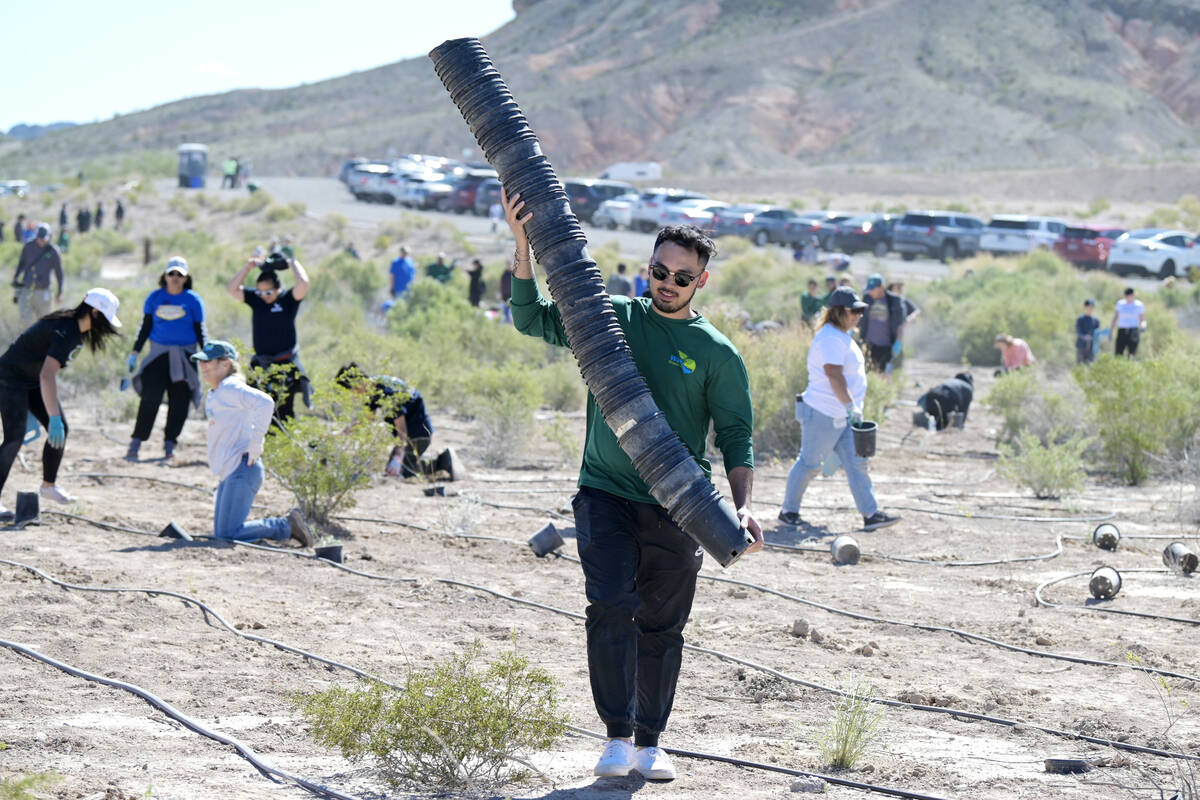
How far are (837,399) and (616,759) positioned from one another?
5575 millimetres

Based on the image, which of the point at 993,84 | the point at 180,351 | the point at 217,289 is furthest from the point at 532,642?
the point at 993,84

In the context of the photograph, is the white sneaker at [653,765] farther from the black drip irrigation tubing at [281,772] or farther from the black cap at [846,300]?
the black cap at [846,300]

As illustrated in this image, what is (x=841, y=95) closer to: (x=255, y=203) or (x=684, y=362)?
(x=255, y=203)

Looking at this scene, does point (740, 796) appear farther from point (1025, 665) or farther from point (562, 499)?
point (562, 499)

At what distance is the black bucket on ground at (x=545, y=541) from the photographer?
30.2 ft

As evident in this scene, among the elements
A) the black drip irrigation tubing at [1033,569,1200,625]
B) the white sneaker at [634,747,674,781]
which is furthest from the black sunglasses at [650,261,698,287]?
the black drip irrigation tubing at [1033,569,1200,625]

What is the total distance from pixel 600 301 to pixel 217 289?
22684mm

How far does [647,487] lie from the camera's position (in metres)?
4.78

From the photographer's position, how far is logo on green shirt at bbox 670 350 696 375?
4785 mm

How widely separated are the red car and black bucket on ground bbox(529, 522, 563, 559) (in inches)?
1354

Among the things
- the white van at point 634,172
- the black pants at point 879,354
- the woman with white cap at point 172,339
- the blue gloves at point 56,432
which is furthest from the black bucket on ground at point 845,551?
the white van at point 634,172

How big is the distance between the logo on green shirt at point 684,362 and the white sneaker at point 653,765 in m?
1.27

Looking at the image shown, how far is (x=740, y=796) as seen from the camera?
4.77 meters

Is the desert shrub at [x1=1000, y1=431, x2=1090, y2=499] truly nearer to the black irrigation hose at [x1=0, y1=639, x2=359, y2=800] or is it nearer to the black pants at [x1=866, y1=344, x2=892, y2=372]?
the black pants at [x1=866, y1=344, x2=892, y2=372]
